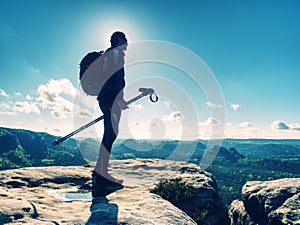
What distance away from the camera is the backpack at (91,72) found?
9.94m

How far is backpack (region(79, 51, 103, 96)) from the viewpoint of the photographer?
391 inches

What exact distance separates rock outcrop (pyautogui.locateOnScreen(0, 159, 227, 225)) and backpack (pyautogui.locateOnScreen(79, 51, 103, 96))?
13.0ft

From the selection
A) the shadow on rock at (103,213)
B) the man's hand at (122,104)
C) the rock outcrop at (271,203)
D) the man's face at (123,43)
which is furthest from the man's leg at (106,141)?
the rock outcrop at (271,203)

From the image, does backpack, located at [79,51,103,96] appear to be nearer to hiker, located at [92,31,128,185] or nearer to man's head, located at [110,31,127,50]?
hiker, located at [92,31,128,185]

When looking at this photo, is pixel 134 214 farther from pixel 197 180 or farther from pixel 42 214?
pixel 197 180

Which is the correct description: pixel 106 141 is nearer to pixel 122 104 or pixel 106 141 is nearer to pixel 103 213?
pixel 122 104

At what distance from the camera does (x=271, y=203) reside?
43.3 feet

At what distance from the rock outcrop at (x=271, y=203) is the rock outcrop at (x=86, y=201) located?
236cm

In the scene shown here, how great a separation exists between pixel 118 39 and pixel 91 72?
1743 mm

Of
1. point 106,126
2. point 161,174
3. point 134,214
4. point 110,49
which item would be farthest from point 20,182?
point 161,174

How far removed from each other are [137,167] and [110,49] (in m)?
8.90

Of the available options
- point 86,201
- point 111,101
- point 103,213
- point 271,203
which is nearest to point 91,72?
point 111,101

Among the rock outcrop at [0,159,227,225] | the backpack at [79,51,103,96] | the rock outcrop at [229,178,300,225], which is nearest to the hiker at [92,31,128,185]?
the backpack at [79,51,103,96]

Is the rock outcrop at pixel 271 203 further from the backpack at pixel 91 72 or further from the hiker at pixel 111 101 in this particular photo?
the backpack at pixel 91 72
